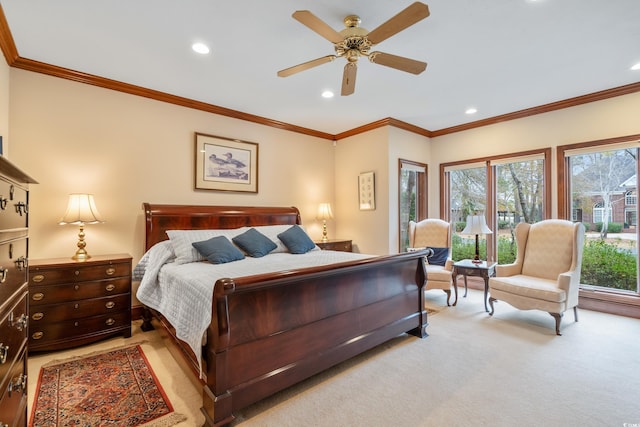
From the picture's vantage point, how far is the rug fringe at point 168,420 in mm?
1785

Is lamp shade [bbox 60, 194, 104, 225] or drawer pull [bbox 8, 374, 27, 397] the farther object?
lamp shade [bbox 60, 194, 104, 225]

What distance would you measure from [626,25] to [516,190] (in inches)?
101

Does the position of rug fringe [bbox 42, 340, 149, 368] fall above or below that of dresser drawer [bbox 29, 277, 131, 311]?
below

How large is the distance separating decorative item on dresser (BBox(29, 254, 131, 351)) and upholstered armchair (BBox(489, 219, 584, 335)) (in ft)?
13.6

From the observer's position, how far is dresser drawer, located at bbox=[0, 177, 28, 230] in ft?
3.63

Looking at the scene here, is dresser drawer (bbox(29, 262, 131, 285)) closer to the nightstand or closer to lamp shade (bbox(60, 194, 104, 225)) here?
lamp shade (bbox(60, 194, 104, 225))

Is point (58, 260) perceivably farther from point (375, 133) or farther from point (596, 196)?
point (596, 196)

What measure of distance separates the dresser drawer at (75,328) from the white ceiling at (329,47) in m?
2.51

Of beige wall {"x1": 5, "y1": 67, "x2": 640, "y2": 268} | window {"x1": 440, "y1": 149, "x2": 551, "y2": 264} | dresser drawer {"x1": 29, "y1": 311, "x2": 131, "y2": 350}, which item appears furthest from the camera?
window {"x1": 440, "y1": 149, "x2": 551, "y2": 264}

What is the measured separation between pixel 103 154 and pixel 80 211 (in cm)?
75

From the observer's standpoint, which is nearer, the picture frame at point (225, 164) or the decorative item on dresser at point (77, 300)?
the decorative item on dresser at point (77, 300)

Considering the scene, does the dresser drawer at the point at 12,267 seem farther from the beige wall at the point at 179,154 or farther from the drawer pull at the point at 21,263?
the beige wall at the point at 179,154

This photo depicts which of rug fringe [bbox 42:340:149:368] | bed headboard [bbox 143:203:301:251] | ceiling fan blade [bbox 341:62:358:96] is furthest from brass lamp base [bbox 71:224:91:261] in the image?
ceiling fan blade [bbox 341:62:358:96]

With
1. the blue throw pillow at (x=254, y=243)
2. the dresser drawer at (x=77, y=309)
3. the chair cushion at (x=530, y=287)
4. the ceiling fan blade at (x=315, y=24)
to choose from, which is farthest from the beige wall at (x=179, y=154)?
the ceiling fan blade at (x=315, y=24)
